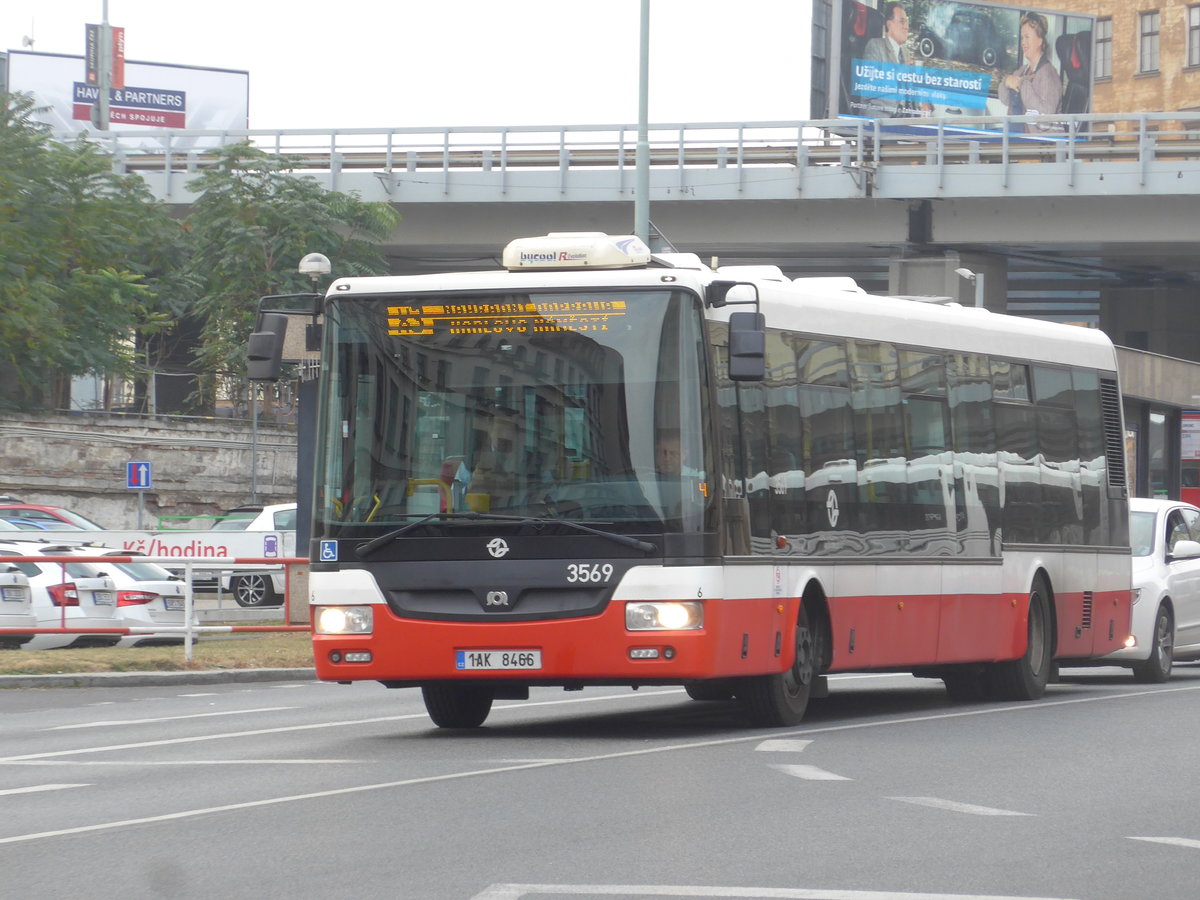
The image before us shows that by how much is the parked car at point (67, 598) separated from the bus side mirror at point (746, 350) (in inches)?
455

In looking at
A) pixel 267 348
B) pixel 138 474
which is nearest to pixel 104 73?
pixel 138 474

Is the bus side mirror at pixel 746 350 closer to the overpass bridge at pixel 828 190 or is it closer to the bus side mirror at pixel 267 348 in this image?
the bus side mirror at pixel 267 348

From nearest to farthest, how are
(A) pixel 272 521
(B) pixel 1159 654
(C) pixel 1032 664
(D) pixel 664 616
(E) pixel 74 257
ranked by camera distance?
(D) pixel 664 616, (C) pixel 1032 664, (B) pixel 1159 654, (A) pixel 272 521, (E) pixel 74 257

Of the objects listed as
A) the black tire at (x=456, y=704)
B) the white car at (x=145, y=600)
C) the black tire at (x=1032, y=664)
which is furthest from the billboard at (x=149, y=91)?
the black tire at (x=456, y=704)

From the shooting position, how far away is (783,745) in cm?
1316

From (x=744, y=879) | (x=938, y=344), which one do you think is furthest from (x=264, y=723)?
(x=744, y=879)

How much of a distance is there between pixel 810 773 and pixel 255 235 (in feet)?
158

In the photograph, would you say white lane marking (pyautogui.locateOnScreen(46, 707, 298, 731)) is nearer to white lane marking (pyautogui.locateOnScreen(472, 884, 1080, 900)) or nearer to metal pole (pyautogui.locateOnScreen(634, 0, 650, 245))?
white lane marking (pyautogui.locateOnScreen(472, 884, 1080, 900))

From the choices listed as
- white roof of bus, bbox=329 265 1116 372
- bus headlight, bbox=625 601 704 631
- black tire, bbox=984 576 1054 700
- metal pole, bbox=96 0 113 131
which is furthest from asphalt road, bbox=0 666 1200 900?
metal pole, bbox=96 0 113 131

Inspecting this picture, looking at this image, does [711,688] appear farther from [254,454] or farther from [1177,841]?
[254,454]

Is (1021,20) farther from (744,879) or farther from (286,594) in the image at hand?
(744,879)

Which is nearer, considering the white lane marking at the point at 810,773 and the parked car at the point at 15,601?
the white lane marking at the point at 810,773

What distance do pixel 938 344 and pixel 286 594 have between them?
34.4 feet

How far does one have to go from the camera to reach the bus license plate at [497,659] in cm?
1338
